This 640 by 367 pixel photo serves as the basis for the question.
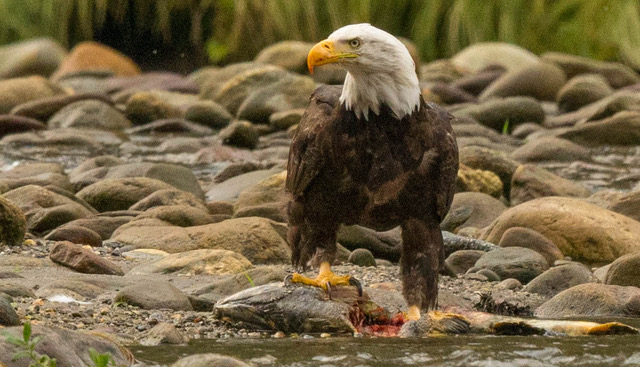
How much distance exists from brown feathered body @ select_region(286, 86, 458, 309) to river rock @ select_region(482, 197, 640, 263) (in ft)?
6.71

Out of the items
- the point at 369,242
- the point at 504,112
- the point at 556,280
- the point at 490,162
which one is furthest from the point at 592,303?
the point at 504,112

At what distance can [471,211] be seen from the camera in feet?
27.0

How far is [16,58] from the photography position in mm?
18422

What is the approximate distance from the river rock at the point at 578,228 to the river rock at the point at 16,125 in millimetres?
7139

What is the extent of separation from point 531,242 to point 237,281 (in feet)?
6.98

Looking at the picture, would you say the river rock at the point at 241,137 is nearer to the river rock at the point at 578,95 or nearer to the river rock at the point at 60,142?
the river rock at the point at 60,142

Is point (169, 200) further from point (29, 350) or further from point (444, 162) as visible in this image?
point (29, 350)

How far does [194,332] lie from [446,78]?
478 inches

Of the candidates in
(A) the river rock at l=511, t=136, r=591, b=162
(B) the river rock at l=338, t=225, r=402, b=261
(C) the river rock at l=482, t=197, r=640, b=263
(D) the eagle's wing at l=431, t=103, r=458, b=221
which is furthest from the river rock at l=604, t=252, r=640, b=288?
(A) the river rock at l=511, t=136, r=591, b=162

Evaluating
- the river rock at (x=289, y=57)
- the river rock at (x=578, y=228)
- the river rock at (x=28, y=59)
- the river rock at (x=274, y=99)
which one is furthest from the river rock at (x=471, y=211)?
the river rock at (x=28, y=59)

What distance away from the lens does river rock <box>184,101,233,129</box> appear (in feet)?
45.6

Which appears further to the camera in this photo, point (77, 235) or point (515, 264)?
point (77, 235)

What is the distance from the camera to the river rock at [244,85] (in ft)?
47.0

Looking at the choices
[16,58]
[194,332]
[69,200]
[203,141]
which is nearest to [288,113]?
[203,141]
